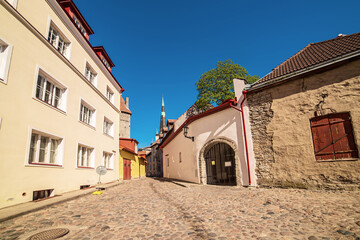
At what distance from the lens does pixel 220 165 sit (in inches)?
475

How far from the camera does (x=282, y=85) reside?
877 cm

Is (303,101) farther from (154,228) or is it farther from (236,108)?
(154,228)

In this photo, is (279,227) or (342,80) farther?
(342,80)

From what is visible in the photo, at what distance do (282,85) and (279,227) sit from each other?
680 centimetres

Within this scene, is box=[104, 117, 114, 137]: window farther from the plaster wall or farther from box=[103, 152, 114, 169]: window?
the plaster wall

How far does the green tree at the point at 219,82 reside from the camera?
25562 mm

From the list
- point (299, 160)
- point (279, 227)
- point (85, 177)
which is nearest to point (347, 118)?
point (299, 160)

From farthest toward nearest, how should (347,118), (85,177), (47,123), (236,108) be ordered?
(85,177) → (236,108) → (47,123) → (347,118)

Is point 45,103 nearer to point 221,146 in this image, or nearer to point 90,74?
point 90,74

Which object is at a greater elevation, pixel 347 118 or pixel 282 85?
pixel 282 85

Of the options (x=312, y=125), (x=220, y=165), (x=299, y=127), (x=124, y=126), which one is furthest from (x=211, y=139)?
(x=124, y=126)

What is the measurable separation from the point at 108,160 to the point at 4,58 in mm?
10598

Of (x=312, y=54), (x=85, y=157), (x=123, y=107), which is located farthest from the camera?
(x=123, y=107)

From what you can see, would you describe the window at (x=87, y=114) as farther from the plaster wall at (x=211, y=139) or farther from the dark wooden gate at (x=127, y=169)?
the dark wooden gate at (x=127, y=169)
